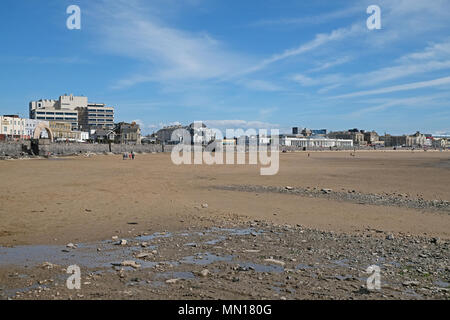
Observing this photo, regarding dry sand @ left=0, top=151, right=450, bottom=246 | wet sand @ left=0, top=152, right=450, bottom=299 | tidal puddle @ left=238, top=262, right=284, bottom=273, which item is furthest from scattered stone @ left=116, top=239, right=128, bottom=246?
tidal puddle @ left=238, top=262, right=284, bottom=273

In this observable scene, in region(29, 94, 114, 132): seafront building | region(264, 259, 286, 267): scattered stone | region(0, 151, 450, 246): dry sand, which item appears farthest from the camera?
region(29, 94, 114, 132): seafront building

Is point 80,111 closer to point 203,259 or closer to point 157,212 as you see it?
point 157,212

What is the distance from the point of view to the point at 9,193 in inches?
664

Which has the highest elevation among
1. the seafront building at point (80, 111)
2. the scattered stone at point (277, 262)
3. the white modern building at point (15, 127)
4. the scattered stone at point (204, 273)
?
the seafront building at point (80, 111)

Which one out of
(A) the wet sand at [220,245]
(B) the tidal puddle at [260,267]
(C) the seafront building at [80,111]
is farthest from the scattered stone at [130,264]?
(C) the seafront building at [80,111]

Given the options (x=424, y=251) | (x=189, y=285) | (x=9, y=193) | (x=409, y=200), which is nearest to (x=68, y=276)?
(x=189, y=285)

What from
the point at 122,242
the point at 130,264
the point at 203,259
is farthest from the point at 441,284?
the point at 122,242

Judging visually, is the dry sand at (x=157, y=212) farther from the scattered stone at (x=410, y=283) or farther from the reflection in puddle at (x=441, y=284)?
the scattered stone at (x=410, y=283)

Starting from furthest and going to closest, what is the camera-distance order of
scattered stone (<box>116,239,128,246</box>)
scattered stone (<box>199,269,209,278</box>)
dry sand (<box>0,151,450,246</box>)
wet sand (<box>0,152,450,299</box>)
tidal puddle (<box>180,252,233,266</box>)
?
1. dry sand (<box>0,151,450,246</box>)
2. scattered stone (<box>116,239,128,246</box>)
3. tidal puddle (<box>180,252,233,266</box>)
4. scattered stone (<box>199,269,209,278</box>)
5. wet sand (<box>0,152,450,299</box>)

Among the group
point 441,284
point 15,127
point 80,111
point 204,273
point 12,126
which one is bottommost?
point 441,284

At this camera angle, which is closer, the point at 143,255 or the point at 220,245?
the point at 143,255

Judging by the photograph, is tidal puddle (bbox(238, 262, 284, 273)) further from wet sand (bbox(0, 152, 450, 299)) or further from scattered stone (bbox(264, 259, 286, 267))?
scattered stone (bbox(264, 259, 286, 267))

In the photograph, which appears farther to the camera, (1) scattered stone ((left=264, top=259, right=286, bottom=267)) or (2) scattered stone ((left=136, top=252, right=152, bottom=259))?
(2) scattered stone ((left=136, top=252, right=152, bottom=259))
